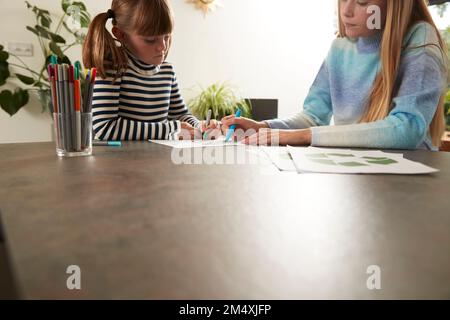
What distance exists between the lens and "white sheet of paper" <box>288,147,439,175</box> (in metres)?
0.57

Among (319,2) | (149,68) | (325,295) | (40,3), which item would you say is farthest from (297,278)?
(319,2)

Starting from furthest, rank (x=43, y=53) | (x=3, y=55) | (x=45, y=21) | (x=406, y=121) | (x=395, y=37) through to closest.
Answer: (x=43, y=53)
(x=45, y=21)
(x=3, y=55)
(x=395, y=37)
(x=406, y=121)

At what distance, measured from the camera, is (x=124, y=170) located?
562 mm

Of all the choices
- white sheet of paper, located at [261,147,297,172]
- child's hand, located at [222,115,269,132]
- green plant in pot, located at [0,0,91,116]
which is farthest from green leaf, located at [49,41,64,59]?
white sheet of paper, located at [261,147,297,172]

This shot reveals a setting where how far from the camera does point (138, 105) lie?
4.31ft

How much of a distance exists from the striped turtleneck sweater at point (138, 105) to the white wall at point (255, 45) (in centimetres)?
170

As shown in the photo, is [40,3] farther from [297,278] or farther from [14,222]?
[297,278]

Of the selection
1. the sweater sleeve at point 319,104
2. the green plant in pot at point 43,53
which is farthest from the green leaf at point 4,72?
the sweater sleeve at point 319,104

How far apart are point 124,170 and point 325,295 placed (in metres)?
0.43

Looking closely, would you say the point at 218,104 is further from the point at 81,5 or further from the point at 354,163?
the point at 354,163

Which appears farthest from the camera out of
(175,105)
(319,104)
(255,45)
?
(255,45)

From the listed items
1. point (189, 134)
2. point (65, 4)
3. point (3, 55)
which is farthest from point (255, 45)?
point (189, 134)

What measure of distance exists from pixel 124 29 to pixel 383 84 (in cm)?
84

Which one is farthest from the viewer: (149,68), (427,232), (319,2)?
(319,2)
